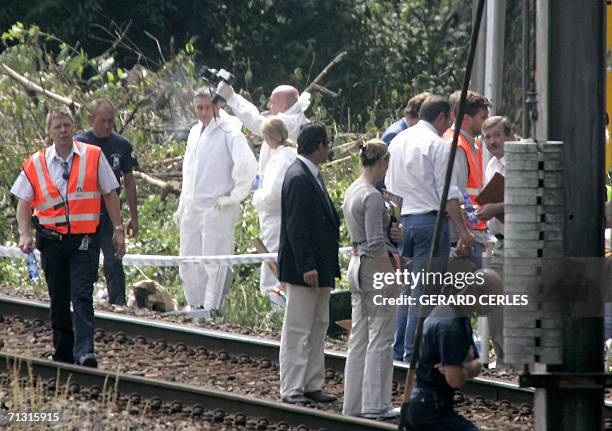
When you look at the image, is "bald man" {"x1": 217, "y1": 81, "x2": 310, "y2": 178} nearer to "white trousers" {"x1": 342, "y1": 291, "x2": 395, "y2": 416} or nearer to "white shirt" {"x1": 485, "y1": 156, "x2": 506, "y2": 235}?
"white shirt" {"x1": 485, "y1": 156, "x2": 506, "y2": 235}

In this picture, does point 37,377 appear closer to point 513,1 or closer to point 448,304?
point 448,304

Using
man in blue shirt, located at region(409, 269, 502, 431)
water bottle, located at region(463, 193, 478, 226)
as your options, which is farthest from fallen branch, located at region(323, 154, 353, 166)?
man in blue shirt, located at region(409, 269, 502, 431)

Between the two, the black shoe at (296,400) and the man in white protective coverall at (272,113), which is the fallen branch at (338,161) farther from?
the black shoe at (296,400)

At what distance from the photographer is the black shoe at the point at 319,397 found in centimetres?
966

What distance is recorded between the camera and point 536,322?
593 cm

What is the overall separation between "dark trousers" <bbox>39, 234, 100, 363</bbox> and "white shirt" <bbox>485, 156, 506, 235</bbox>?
2.82 meters

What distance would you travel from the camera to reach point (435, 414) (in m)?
6.80

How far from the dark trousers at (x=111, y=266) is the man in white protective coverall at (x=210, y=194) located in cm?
59

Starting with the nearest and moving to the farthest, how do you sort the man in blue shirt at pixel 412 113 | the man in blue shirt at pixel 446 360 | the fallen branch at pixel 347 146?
the man in blue shirt at pixel 446 360 < the man in blue shirt at pixel 412 113 < the fallen branch at pixel 347 146

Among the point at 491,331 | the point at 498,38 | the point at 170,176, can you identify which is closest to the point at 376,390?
the point at 491,331

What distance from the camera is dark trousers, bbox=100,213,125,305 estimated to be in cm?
1285

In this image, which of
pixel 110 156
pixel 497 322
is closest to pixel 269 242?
pixel 110 156

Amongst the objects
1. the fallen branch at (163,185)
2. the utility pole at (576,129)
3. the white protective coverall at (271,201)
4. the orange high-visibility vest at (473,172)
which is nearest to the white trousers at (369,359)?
the orange high-visibility vest at (473,172)

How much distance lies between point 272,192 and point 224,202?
1265mm
